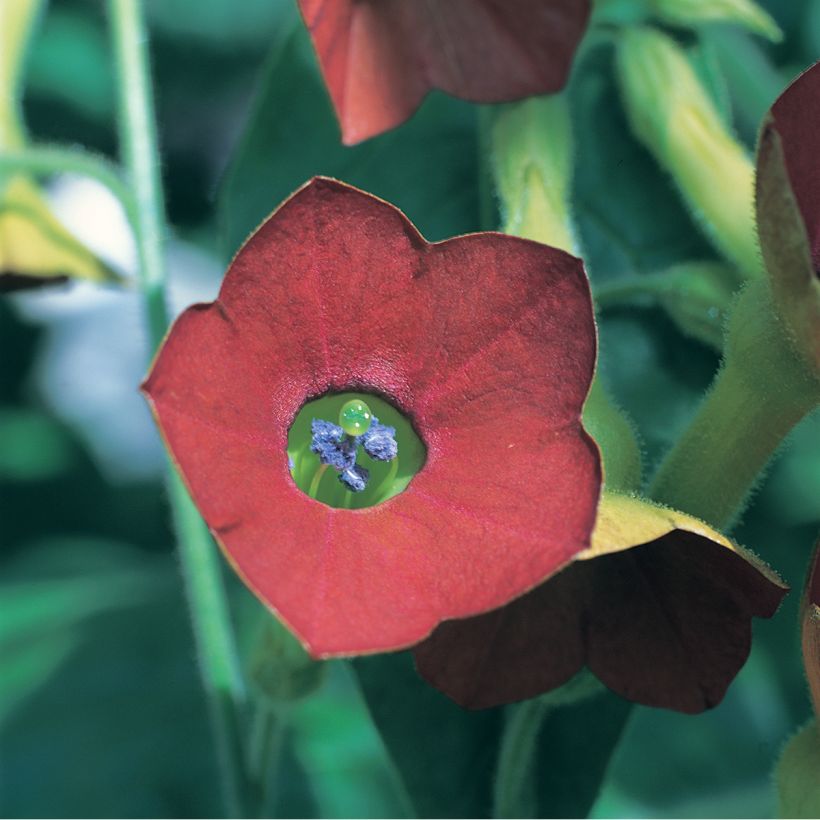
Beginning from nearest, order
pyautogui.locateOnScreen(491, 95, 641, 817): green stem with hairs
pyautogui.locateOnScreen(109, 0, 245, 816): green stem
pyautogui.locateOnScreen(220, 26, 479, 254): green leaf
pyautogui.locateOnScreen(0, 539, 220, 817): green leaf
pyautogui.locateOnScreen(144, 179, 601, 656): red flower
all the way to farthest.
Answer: pyautogui.locateOnScreen(144, 179, 601, 656): red flower → pyautogui.locateOnScreen(491, 95, 641, 817): green stem with hairs → pyautogui.locateOnScreen(109, 0, 245, 816): green stem → pyautogui.locateOnScreen(220, 26, 479, 254): green leaf → pyautogui.locateOnScreen(0, 539, 220, 817): green leaf

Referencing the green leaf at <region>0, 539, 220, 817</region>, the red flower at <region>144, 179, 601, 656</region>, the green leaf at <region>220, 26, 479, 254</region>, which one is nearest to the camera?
the red flower at <region>144, 179, 601, 656</region>

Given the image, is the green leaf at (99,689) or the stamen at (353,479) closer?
the stamen at (353,479)

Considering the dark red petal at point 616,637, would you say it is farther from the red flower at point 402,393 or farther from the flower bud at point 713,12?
the flower bud at point 713,12

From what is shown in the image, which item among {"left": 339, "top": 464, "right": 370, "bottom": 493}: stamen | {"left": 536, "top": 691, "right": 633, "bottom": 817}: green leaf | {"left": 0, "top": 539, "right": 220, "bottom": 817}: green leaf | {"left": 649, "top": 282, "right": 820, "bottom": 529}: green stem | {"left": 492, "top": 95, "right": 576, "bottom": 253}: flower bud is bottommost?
{"left": 0, "top": 539, "right": 220, "bottom": 817}: green leaf

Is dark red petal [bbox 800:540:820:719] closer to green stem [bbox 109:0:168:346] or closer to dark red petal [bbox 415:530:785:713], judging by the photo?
dark red petal [bbox 415:530:785:713]

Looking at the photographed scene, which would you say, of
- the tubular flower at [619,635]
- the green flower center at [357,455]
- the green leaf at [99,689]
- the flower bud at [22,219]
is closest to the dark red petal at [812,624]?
the tubular flower at [619,635]

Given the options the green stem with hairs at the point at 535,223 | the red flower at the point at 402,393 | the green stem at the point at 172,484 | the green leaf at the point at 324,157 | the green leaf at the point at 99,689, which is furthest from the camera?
the green leaf at the point at 99,689

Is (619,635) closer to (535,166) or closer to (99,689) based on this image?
(535,166)

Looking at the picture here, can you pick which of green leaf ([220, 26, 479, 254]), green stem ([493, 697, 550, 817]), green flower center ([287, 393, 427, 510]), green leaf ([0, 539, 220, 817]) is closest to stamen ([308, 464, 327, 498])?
green flower center ([287, 393, 427, 510])
